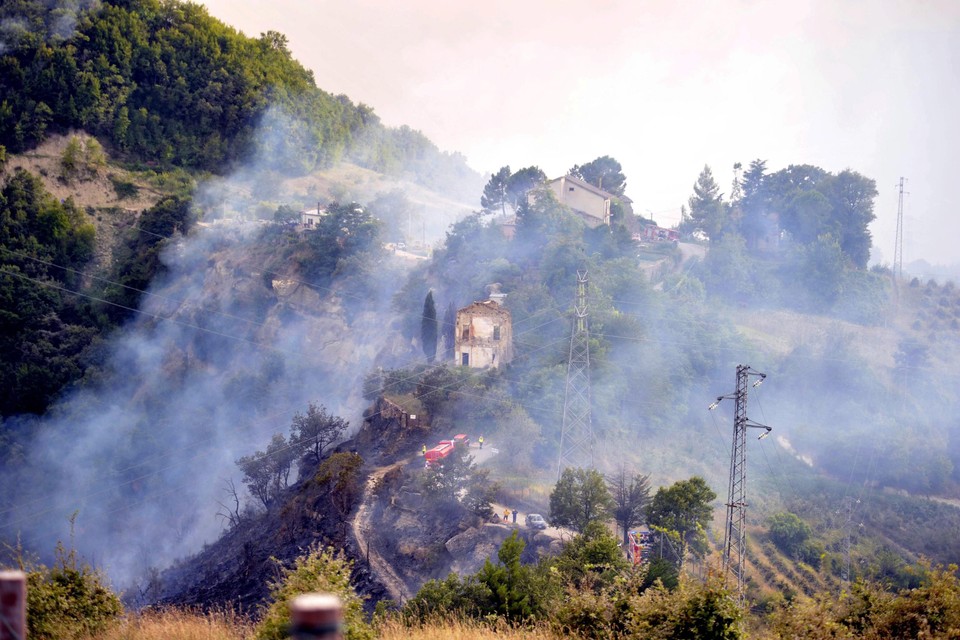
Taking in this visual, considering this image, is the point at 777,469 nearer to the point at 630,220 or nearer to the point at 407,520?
the point at 407,520

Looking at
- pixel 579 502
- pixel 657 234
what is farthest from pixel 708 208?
pixel 579 502

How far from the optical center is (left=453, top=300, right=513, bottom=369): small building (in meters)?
30.8

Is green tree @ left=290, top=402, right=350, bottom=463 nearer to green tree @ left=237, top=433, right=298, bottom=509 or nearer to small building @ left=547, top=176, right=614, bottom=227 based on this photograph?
green tree @ left=237, top=433, right=298, bottom=509

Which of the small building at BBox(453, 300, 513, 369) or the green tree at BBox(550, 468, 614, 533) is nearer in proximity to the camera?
the green tree at BBox(550, 468, 614, 533)

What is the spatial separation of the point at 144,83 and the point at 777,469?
47.3 meters

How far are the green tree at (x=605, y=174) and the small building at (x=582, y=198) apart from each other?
5.80 metres

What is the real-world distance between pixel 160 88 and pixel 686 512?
A: 155ft

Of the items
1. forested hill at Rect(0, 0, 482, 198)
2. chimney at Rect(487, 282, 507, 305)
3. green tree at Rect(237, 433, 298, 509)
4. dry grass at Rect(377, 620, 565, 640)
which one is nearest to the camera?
dry grass at Rect(377, 620, 565, 640)

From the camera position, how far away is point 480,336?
101 ft

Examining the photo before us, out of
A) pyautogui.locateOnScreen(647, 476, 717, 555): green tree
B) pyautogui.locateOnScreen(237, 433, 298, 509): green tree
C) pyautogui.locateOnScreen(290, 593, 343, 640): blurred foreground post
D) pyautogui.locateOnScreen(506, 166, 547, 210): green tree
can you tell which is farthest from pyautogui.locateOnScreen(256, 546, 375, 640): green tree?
pyautogui.locateOnScreen(506, 166, 547, 210): green tree

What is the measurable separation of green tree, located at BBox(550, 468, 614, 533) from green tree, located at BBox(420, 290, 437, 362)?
1222 cm

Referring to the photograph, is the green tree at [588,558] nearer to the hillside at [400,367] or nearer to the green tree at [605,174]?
the hillside at [400,367]

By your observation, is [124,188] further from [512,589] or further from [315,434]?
[512,589]

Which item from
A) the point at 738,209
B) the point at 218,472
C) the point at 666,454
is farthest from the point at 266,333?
the point at 738,209
